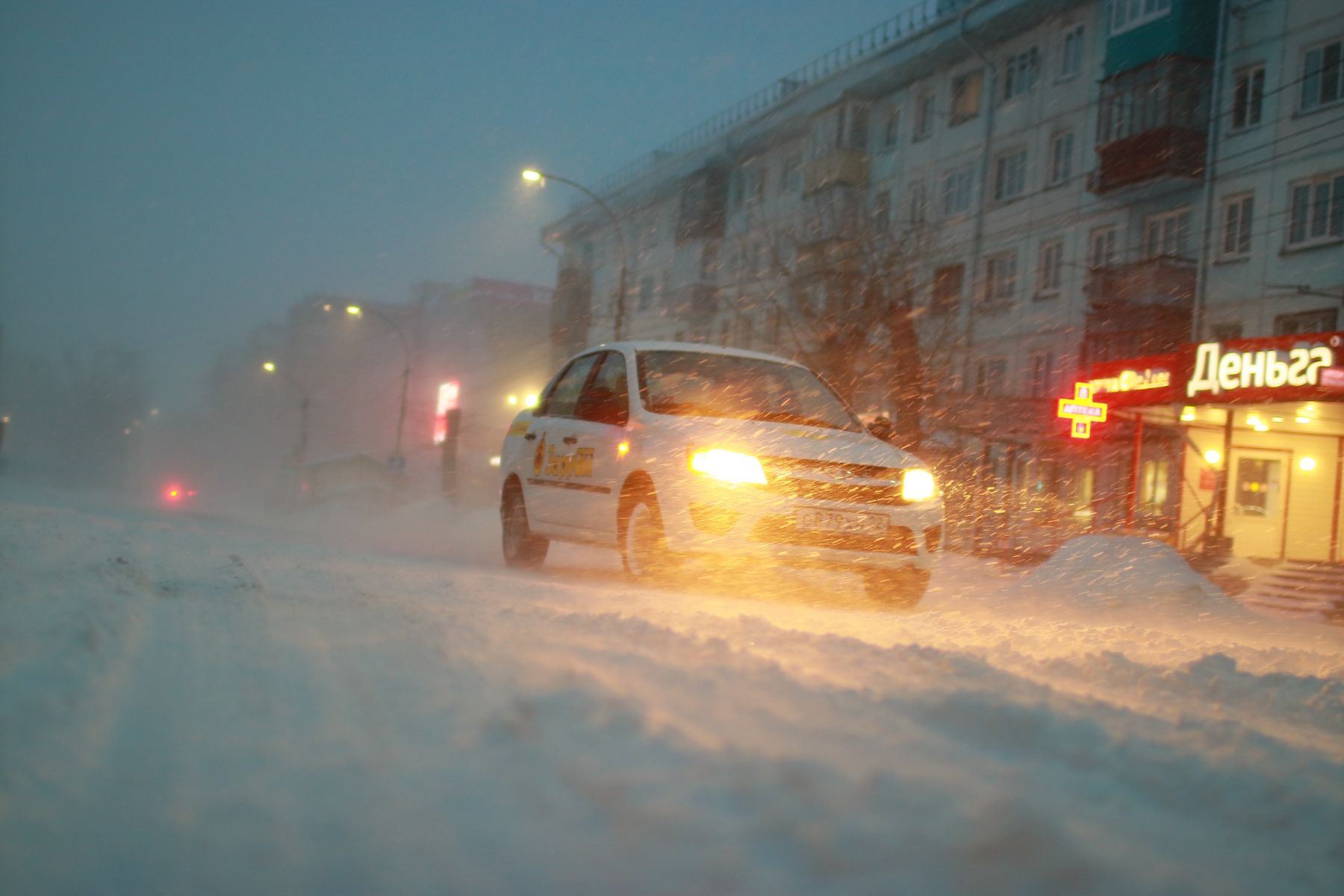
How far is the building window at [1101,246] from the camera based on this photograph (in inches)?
1069

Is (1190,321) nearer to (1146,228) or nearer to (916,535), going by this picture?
(1146,228)

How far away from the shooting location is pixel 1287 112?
23297 millimetres

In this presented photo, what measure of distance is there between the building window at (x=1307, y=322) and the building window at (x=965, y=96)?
1119cm

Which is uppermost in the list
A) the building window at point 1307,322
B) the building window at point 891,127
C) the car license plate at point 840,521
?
the building window at point 891,127

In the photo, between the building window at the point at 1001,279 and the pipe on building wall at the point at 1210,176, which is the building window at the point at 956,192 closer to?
the building window at the point at 1001,279

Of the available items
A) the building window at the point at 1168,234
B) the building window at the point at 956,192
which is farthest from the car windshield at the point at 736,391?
the building window at the point at 956,192

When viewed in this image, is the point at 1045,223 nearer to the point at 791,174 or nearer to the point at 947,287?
the point at 947,287

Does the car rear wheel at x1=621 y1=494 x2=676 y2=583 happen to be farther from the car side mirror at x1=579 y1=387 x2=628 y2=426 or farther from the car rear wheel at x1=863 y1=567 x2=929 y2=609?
the car rear wheel at x1=863 y1=567 x2=929 y2=609

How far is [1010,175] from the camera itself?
99.4 ft

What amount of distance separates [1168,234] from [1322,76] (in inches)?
178

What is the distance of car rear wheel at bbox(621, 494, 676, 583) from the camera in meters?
6.11

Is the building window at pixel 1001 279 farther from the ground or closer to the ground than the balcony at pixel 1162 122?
closer to the ground

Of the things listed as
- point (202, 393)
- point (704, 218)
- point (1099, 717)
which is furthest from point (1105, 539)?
point (202, 393)

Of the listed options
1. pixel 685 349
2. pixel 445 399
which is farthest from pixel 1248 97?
pixel 445 399
